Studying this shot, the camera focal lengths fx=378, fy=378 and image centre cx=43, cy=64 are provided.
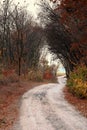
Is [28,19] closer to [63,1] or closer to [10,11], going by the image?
[10,11]

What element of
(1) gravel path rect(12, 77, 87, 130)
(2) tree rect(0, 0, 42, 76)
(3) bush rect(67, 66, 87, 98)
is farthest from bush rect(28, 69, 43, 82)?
(1) gravel path rect(12, 77, 87, 130)

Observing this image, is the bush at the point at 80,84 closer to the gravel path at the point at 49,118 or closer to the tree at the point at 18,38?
the gravel path at the point at 49,118

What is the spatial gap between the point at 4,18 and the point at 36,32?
49.0ft

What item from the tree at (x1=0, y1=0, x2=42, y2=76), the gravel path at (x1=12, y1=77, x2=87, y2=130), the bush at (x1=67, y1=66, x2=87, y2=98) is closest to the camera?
the gravel path at (x1=12, y1=77, x2=87, y2=130)

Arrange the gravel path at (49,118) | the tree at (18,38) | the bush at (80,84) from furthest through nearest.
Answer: the tree at (18,38), the bush at (80,84), the gravel path at (49,118)

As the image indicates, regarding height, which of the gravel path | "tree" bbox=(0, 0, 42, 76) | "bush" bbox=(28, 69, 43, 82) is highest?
"tree" bbox=(0, 0, 42, 76)

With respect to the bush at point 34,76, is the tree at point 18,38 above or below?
above

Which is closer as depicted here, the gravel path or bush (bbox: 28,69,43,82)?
the gravel path

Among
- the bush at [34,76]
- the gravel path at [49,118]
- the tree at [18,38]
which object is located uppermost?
the tree at [18,38]

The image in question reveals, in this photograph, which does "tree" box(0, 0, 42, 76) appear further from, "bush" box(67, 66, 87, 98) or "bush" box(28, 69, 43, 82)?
"bush" box(67, 66, 87, 98)

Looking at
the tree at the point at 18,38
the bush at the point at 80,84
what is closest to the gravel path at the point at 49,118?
the bush at the point at 80,84

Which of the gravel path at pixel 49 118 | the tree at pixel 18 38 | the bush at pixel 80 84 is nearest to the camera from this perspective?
the gravel path at pixel 49 118

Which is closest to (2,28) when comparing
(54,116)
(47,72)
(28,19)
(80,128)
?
(28,19)

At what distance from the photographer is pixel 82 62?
148 ft
